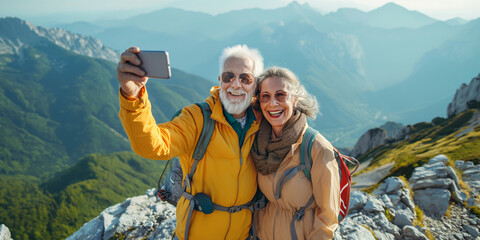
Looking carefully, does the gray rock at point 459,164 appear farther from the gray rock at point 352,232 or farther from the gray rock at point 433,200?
the gray rock at point 352,232

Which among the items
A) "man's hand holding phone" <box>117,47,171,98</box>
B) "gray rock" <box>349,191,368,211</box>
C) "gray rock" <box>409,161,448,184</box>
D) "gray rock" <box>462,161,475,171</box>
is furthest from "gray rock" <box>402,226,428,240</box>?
"man's hand holding phone" <box>117,47,171,98</box>

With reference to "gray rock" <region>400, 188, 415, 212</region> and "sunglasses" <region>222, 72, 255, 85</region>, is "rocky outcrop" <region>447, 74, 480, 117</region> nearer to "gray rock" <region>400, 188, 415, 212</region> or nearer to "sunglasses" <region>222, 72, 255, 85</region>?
"gray rock" <region>400, 188, 415, 212</region>

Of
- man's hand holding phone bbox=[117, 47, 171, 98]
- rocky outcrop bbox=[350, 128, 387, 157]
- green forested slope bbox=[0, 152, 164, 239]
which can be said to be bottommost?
green forested slope bbox=[0, 152, 164, 239]

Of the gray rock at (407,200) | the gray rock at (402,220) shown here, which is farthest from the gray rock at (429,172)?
the gray rock at (402,220)

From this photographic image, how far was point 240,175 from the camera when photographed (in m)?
4.81

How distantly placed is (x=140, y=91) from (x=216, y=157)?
183cm

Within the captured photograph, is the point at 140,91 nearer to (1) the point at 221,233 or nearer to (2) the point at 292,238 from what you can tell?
(1) the point at 221,233

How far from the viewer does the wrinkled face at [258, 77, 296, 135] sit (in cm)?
483

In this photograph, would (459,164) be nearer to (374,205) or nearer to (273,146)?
(374,205)

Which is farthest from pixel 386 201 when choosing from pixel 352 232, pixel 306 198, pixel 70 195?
pixel 70 195

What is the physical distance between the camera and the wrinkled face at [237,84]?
4.81 meters

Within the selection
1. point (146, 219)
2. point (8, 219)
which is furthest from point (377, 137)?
point (8, 219)

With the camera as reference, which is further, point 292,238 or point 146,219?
point 146,219

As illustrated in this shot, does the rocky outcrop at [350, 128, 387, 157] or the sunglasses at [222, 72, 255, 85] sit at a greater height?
the sunglasses at [222, 72, 255, 85]
